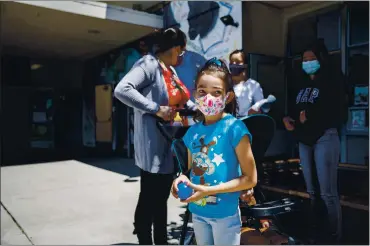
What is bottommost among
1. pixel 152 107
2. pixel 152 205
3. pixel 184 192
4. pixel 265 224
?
pixel 265 224

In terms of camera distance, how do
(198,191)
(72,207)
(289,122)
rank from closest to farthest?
1. (198,191)
2. (289,122)
3. (72,207)

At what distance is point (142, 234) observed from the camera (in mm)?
2420

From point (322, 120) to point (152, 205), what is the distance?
→ 1669mm

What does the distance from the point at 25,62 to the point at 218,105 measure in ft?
34.3

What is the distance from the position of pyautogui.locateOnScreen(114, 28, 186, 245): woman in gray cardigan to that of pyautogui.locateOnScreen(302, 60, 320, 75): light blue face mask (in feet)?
4.19

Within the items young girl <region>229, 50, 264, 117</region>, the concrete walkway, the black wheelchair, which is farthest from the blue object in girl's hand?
the concrete walkway

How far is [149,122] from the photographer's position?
7.08 ft

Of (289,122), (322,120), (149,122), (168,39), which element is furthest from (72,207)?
(322,120)

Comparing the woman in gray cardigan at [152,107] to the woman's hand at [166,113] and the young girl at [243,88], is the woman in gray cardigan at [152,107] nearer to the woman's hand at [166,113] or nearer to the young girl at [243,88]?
the woman's hand at [166,113]

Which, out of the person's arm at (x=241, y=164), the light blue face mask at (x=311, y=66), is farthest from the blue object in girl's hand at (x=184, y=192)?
the light blue face mask at (x=311, y=66)

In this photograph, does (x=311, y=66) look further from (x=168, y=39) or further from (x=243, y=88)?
(x=168, y=39)

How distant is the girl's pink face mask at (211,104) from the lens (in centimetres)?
153

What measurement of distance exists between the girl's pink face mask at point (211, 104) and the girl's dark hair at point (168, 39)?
0.71 meters

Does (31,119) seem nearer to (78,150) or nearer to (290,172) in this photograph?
(78,150)
